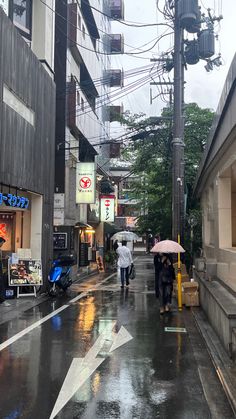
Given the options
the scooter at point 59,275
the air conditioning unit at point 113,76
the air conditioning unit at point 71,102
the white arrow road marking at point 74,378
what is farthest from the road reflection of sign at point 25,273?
the air conditioning unit at point 113,76

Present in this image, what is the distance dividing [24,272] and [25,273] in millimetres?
44

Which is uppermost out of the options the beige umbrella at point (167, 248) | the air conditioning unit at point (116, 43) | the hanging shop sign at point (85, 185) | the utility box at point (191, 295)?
the air conditioning unit at point (116, 43)

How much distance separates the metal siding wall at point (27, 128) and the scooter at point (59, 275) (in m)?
0.76

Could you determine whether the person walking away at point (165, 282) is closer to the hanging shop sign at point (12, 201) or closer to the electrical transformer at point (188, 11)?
the hanging shop sign at point (12, 201)

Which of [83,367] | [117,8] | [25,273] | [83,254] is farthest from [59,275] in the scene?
[117,8]

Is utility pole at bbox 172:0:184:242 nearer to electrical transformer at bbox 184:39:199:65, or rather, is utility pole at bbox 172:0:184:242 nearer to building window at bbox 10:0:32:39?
electrical transformer at bbox 184:39:199:65

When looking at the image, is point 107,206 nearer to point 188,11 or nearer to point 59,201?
point 59,201

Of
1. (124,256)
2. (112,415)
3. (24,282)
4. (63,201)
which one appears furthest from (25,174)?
(112,415)

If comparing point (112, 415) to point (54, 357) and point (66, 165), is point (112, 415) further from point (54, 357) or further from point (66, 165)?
point (66, 165)

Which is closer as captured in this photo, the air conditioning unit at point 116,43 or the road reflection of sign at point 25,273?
the road reflection of sign at point 25,273

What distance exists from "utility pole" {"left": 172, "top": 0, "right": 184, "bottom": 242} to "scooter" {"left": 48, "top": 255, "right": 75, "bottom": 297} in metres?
3.81

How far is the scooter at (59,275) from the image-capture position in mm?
15172

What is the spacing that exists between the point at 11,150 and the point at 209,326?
284 inches

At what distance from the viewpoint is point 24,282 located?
46.7ft
